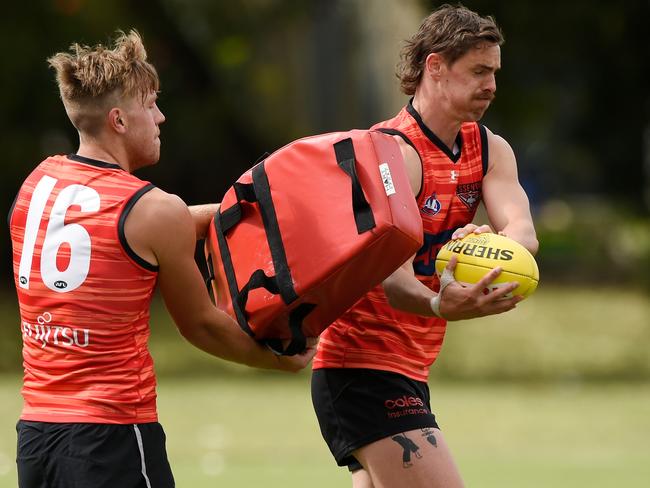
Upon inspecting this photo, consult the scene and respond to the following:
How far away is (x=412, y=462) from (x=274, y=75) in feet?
52.0

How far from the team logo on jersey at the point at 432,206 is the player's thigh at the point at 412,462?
815 millimetres

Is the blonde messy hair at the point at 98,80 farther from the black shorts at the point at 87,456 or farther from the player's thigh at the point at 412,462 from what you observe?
the player's thigh at the point at 412,462

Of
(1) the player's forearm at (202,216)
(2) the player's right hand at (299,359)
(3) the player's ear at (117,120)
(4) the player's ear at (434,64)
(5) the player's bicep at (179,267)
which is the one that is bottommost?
(2) the player's right hand at (299,359)

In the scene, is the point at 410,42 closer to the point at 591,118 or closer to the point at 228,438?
the point at 228,438

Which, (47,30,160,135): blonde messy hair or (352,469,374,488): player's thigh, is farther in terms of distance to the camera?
(352,469,374,488): player's thigh

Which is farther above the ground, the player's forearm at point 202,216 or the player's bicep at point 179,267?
the player's forearm at point 202,216

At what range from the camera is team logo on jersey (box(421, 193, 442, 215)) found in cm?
482

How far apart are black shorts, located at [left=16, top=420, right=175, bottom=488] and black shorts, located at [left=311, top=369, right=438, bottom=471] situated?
3.44 ft

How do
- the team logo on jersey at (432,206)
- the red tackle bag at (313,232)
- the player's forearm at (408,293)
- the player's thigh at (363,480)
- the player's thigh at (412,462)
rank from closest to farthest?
the red tackle bag at (313,232) → the player's forearm at (408,293) → the player's thigh at (412,462) → the team logo on jersey at (432,206) → the player's thigh at (363,480)

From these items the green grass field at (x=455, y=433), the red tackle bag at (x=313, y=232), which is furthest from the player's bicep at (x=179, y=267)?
the green grass field at (x=455, y=433)

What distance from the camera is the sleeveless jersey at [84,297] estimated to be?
390cm

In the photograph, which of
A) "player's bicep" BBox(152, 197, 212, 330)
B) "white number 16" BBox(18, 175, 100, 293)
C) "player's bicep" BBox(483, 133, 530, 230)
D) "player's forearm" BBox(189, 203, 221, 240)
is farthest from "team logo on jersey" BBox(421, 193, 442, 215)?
"white number 16" BBox(18, 175, 100, 293)

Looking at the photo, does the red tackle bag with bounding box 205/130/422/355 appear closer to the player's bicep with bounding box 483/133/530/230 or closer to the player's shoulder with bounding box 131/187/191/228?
the player's shoulder with bounding box 131/187/191/228

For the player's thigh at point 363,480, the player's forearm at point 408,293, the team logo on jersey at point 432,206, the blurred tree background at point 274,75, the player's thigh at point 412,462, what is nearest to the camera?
the player's forearm at point 408,293
